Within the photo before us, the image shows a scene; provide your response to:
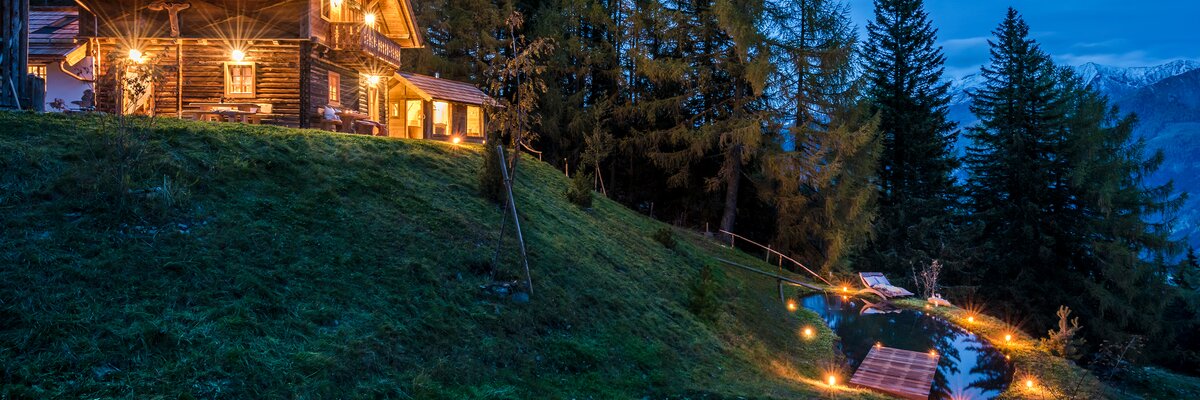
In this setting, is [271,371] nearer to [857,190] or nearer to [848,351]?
[848,351]

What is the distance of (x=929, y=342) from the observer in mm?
16672

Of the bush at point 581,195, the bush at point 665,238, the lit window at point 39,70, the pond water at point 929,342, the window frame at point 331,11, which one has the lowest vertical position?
the pond water at point 929,342

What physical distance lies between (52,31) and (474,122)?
16.1m

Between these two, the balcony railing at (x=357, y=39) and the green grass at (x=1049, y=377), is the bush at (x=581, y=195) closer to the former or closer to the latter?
the balcony railing at (x=357, y=39)

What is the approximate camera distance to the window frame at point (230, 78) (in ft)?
73.7

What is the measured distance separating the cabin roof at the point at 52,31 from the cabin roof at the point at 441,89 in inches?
453

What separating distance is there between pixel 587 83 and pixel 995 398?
87.9ft

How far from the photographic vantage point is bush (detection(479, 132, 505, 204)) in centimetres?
1519

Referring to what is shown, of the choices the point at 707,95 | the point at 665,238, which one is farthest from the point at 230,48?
the point at 707,95

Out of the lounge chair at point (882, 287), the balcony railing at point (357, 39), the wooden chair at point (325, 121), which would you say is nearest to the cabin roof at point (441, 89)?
the balcony railing at point (357, 39)

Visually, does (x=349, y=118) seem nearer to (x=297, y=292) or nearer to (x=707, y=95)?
(x=707, y=95)

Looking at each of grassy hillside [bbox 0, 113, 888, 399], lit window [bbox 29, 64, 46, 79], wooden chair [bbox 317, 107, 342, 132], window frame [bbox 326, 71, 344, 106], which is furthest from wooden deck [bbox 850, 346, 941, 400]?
lit window [bbox 29, 64, 46, 79]

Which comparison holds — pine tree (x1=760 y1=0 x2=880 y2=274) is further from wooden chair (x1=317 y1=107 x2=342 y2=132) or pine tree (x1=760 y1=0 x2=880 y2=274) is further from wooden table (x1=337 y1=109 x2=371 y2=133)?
wooden chair (x1=317 y1=107 x2=342 y2=132)

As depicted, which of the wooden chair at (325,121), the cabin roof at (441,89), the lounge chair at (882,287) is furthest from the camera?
the cabin roof at (441,89)
